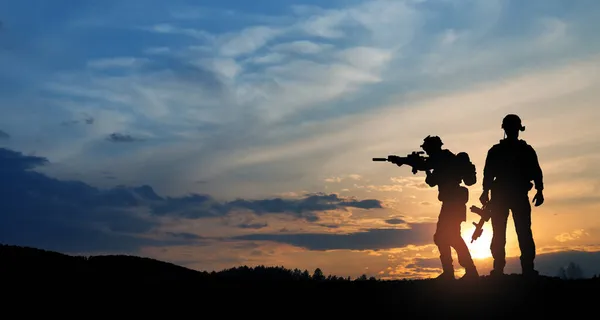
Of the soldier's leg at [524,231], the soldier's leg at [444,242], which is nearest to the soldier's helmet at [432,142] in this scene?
the soldier's leg at [444,242]

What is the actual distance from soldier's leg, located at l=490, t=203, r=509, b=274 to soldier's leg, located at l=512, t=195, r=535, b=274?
1.09ft

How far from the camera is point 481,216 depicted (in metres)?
19.5

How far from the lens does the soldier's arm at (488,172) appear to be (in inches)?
755

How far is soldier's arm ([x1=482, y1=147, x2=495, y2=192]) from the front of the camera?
1919cm

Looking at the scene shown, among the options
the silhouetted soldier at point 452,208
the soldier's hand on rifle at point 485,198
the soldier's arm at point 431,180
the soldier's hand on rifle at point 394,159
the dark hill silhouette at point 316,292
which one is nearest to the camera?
the dark hill silhouette at point 316,292

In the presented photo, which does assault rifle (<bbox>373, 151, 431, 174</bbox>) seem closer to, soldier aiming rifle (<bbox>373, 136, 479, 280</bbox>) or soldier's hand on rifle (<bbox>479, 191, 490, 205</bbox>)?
soldier aiming rifle (<bbox>373, 136, 479, 280</bbox>)

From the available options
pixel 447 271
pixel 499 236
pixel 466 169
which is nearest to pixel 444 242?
pixel 447 271

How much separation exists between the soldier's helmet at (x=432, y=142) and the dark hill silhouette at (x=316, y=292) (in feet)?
13.0

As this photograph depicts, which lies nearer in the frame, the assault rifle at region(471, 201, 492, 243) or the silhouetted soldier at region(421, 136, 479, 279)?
the silhouetted soldier at region(421, 136, 479, 279)

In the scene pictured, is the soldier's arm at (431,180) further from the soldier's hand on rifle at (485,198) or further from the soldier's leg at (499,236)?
the soldier's leg at (499,236)

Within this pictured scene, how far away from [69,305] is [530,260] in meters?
12.8

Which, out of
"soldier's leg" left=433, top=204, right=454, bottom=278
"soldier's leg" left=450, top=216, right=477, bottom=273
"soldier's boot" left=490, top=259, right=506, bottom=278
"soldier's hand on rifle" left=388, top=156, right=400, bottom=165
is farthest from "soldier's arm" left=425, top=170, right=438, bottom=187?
"soldier's boot" left=490, top=259, right=506, bottom=278

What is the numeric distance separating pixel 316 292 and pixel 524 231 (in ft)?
20.7

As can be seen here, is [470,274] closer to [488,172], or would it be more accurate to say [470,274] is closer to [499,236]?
[499,236]
